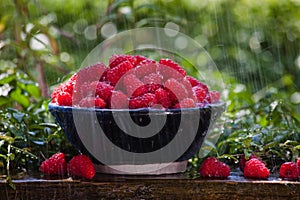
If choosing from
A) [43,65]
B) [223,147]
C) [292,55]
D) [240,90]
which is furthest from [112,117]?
[292,55]

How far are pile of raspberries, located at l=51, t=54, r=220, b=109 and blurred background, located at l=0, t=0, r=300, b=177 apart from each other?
0.17 meters

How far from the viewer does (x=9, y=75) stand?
5.47 feet

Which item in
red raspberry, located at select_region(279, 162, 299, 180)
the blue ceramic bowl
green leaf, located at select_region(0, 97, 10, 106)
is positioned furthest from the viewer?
green leaf, located at select_region(0, 97, 10, 106)

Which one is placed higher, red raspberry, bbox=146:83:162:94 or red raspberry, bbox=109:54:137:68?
red raspberry, bbox=109:54:137:68

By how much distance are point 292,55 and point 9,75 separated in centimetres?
211

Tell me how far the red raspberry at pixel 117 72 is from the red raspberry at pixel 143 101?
7 centimetres

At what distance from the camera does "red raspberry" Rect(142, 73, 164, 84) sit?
3.76 feet

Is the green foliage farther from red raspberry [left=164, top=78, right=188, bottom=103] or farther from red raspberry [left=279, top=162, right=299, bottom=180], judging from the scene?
red raspberry [left=279, top=162, right=299, bottom=180]

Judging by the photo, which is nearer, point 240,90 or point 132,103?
point 132,103

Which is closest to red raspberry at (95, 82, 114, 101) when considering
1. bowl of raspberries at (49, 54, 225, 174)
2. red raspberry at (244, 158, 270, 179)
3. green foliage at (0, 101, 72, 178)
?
bowl of raspberries at (49, 54, 225, 174)

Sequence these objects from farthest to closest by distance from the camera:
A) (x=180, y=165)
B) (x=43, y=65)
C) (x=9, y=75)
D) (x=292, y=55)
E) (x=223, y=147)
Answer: (x=292, y=55) < (x=43, y=65) < (x=9, y=75) < (x=223, y=147) < (x=180, y=165)

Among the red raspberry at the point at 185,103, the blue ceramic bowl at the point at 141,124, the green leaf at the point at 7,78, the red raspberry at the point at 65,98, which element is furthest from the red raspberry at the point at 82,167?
the green leaf at the point at 7,78

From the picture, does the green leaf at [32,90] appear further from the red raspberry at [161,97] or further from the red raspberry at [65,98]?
the red raspberry at [161,97]

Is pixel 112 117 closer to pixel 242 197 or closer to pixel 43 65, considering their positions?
pixel 242 197
